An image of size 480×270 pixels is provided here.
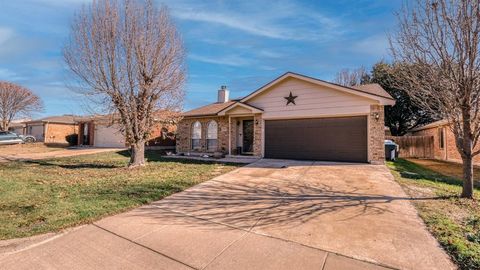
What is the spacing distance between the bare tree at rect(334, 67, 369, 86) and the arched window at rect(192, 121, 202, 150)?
68.3 feet

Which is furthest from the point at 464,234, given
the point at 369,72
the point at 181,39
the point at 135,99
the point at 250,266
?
the point at 369,72

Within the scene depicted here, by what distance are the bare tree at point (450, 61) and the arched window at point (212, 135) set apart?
1186 centimetres

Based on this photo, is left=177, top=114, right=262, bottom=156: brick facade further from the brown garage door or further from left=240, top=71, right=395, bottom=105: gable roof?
left=240, top=71, right=395, bottom=105: gable roof

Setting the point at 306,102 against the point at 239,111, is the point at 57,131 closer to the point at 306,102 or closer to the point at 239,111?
the point at 239,111

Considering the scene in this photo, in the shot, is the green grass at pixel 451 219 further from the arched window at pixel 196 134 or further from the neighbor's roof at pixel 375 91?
the arched window at pixel 196 134

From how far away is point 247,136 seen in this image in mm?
16031

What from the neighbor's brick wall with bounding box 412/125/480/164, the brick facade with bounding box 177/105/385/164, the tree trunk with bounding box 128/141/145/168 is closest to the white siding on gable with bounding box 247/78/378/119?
the brick facade with bounding box 177/105/385/164

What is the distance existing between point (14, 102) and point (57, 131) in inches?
436

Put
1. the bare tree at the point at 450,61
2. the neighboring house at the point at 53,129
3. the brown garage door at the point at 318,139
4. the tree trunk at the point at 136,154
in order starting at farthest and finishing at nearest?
the neighboring house at the point at 53,129, the brown garage door at the point at 318,139, the tree trunk at the point at 136,154, the bare tree at the point at 450,61

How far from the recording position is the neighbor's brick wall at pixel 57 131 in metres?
32.2

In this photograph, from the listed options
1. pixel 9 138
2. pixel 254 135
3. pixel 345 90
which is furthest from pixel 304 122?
pixel 9 138

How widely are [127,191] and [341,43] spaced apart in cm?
1570

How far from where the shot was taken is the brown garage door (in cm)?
1207

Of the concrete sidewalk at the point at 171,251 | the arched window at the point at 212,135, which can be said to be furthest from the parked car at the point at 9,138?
the concrete sidewalk at the point at 171,251
